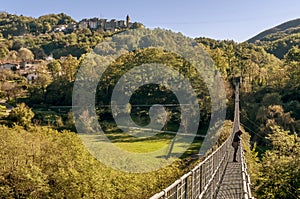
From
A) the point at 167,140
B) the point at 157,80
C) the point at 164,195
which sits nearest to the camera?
the point at 164,195

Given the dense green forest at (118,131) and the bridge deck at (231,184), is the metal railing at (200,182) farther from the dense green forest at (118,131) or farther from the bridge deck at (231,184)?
the dense green forest at (118,131)

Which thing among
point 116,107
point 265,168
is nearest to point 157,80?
point 116,107

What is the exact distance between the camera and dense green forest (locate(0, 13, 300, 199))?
12.9 meters

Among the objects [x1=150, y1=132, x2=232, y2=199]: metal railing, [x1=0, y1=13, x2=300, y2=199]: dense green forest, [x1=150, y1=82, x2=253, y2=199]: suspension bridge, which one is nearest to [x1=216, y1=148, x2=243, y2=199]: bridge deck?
[x1=150, y1=82, x2=253, y2=199]: suspension bridge

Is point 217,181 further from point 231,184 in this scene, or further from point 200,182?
point 200,182

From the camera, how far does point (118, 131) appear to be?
29.1 meters

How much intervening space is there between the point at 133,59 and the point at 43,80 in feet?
32.1

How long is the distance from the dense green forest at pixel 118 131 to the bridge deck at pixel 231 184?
14.0 feet

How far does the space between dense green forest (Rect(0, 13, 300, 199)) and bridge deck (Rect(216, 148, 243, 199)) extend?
427 cm

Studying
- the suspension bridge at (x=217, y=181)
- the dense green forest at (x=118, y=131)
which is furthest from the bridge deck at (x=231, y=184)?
the dense green forest at (x=118, y=131)

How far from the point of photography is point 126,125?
2962 cm

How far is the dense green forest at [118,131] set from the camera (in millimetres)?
12875

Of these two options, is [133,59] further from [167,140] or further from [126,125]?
[167,140]

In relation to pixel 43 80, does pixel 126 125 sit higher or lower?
lower
